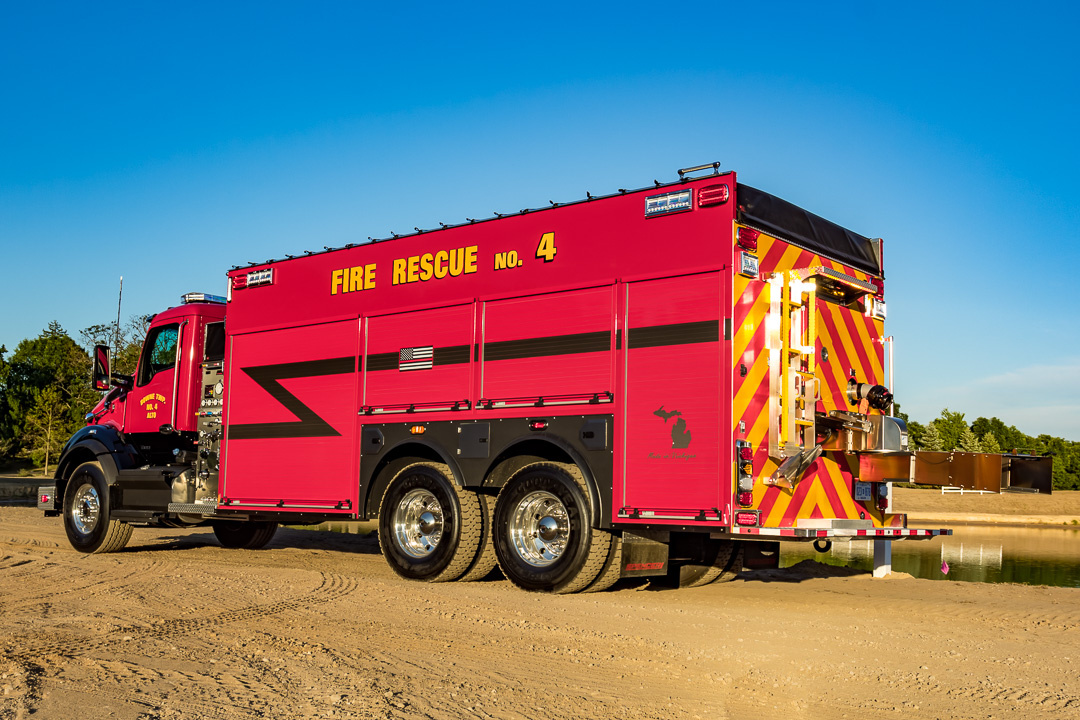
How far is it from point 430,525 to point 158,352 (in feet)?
18.8

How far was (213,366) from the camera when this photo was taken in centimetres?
1302

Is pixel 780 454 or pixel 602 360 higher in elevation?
pixel 602 360

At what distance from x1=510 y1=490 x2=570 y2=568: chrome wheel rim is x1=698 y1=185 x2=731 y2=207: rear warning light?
295cm

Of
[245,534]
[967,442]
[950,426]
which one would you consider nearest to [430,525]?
[245,534]

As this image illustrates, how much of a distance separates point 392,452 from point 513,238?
8.53 feet

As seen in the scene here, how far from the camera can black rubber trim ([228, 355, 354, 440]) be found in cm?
1105

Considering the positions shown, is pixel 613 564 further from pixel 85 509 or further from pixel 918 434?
pixel 918 434

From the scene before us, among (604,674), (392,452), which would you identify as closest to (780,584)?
(392,452)

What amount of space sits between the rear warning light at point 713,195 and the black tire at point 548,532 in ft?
8.64

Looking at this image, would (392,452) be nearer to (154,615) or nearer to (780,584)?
(154,615)

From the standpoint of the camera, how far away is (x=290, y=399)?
11.5 meters

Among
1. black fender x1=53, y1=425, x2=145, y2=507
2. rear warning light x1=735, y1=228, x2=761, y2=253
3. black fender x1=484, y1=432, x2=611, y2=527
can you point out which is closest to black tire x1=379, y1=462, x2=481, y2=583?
black fender x1=484, y1=432, x2=611, y2=527

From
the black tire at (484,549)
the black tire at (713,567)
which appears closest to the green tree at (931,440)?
the black tire at (713,567)

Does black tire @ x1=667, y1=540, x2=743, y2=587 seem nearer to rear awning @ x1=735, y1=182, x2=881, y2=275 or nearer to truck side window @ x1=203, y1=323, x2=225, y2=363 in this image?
rear awning @ x1=735, y1=182, x2=881, y2=275
